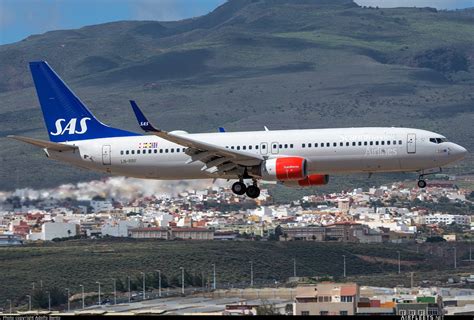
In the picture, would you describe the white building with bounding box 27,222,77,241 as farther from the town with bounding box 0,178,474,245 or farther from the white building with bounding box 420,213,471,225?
the white building with bounding box 420,213,471,225

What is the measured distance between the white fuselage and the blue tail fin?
2.99 m

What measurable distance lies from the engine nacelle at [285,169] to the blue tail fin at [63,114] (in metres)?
9.18

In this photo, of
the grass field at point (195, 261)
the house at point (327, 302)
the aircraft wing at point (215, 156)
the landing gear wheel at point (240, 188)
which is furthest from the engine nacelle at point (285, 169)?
the grass field at point (195, 261)

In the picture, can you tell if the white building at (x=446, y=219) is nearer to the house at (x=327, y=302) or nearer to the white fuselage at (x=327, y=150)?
the house at (x=327, y=302)

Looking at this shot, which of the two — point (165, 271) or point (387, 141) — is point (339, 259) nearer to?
point (165, 271)

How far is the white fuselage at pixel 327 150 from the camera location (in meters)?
71.8

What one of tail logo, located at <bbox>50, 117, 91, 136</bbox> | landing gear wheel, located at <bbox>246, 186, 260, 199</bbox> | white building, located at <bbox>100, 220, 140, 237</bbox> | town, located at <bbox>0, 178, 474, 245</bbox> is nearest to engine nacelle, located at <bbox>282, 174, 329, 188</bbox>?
landing gear wheel, located at <bbox>246, 186, 260, 199</bbox>

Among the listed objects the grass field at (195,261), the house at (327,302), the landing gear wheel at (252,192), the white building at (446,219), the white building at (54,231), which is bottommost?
the house at (327,302)

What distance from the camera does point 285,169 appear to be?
71562mm

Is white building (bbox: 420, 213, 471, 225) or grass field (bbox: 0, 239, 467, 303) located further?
white building (bbox: 420, 213, 471, 225)

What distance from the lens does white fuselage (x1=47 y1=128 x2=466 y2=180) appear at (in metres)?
71.8

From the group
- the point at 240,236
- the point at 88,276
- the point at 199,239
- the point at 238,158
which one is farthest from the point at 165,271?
the point at 238,158

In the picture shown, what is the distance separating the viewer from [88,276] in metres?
113

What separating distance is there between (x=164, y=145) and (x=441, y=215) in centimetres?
12638
